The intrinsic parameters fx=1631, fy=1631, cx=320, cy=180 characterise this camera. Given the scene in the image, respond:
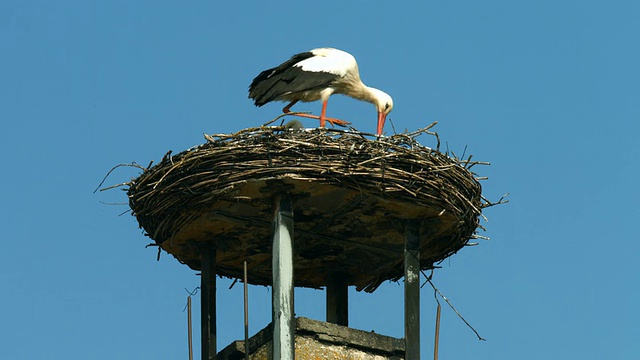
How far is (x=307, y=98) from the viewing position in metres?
18.8

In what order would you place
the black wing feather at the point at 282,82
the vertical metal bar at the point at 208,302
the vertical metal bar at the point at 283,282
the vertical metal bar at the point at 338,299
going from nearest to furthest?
the vertical metal bar at the point at 283,282, the vertical metal bar at the point at 208,302, the vertical metal bar at the point at 338,299, the black wing feather at the point at 282,82

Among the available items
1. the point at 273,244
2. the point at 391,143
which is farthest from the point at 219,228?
the point at 391,143

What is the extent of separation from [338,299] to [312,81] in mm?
2486

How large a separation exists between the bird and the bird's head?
0.46 ft

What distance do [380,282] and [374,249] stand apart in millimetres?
856

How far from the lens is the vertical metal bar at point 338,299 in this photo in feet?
58.7

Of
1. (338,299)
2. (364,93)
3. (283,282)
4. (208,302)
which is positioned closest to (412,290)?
(283,282)

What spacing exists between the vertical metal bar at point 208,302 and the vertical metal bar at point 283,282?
133 cm

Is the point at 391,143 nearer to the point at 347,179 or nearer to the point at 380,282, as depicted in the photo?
the point at 347,179

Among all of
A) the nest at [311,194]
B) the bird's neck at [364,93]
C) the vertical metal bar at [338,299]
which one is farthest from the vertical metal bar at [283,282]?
the bird's neck at [364,93]

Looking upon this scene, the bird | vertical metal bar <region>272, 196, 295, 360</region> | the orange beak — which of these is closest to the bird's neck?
the bird

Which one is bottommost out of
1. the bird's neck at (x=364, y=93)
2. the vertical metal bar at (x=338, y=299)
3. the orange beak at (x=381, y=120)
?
the vertical metal bar at (x=338, y=299)

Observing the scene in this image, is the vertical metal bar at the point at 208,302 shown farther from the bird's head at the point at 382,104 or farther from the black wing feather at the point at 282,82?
the bird's head at the point at 382,104

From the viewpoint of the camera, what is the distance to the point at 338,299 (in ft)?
59.3
